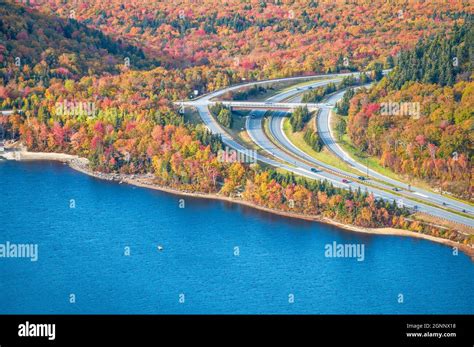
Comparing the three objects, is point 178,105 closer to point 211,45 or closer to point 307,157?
point 307,157

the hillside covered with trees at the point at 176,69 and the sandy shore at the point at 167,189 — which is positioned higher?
the hillside covered with trees at the point at 176,69

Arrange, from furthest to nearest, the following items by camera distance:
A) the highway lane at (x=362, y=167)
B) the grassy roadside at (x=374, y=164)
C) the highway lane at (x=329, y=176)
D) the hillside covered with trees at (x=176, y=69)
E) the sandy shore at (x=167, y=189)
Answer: the hillside covered with trees at (x=176, y=69) < the grassy roadside at (x=374, y=164) < the highway lane at (x=362, y=167) < the highway lane at (x=329, y=176) < the sandy shore at (x=167, y=189)

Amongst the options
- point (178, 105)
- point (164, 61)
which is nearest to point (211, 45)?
point (164, 61)

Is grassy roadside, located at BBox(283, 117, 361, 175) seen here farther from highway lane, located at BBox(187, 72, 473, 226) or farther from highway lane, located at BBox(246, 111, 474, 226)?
highway lane, located at BBox(187, 72, 473, 226)

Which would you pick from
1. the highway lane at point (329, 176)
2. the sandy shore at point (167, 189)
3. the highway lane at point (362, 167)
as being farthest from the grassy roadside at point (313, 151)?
the sandy shore at point (167, 189)

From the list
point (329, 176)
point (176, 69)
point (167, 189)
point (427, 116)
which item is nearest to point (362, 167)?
point (329, 176)

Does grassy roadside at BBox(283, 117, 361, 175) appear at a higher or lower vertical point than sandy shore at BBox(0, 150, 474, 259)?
higher

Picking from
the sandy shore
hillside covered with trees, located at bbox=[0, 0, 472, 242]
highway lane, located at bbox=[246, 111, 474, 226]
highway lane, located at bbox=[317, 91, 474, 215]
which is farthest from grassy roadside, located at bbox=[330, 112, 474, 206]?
the sandy shore

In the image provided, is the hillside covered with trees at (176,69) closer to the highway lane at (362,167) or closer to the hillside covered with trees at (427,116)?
the hillside covered with trees at (427,116)
